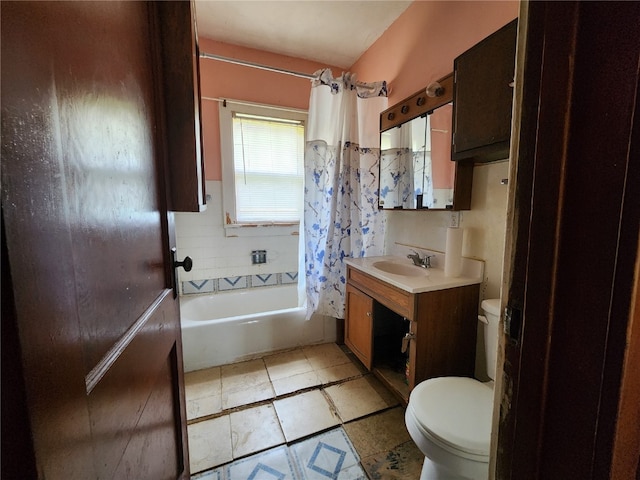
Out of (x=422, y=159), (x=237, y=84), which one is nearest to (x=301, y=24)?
(x=237, y=84)

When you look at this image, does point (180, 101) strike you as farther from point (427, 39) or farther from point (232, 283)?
point (232, 283)

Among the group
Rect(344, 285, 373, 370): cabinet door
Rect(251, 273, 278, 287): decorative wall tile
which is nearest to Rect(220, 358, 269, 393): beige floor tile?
Rect(344, 285, 373, 370): cabinet door

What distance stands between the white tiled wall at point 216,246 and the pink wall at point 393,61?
36 cm

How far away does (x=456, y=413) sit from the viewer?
102 cm

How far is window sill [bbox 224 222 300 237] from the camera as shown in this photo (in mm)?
2554

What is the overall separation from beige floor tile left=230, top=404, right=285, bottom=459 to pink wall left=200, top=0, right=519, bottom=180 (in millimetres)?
1897

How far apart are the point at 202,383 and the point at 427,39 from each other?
2769 millimetres

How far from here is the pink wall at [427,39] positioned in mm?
1415

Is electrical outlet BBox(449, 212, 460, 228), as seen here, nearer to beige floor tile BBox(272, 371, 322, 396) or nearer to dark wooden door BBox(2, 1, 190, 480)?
beige floor tile BBox(272, 371, 322, 396)

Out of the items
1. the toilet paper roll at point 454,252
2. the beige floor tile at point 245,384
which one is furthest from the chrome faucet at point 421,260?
the beige floor tile at point 245,384

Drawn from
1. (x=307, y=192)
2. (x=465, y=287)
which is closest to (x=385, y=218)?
(x=307, y=192)

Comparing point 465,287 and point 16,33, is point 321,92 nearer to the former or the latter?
point 465,287

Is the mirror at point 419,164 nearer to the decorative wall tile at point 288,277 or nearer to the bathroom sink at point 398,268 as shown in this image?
the bathroom sink at point 398,268

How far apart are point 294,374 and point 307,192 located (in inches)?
54.0
